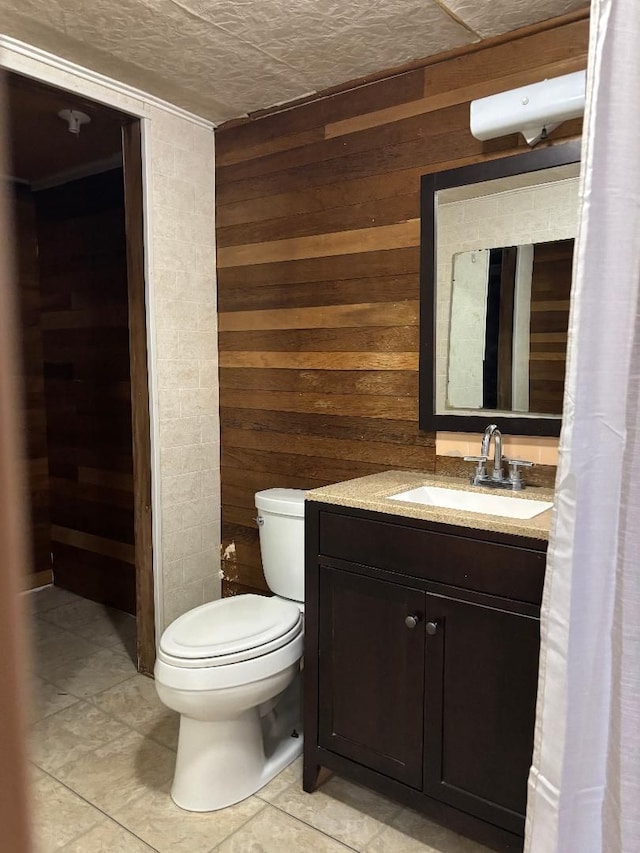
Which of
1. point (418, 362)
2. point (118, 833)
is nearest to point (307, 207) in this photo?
point (418, 362)

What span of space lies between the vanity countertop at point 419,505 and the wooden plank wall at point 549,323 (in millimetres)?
298

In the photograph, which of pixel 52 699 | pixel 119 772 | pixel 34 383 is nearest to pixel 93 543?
pixel 34 383

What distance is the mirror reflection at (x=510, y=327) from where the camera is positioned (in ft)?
6.46

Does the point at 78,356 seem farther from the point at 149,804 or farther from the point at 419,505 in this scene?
the point at 419,505

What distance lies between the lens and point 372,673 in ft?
6.06

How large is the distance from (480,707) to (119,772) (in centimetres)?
122

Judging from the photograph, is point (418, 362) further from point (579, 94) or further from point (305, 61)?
point (305, 61)

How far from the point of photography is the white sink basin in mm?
1867

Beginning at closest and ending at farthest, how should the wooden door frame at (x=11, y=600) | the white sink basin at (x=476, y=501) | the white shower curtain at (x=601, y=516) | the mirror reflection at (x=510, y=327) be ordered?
the wooden door frame at (x=11, y=600) < the white shower curtain at (x=601, y=516) < the white sink basin at (x=476, y=501) < the mirror reflection at (x=510, y=327)

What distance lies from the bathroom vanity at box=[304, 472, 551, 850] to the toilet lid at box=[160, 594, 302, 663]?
14 cm

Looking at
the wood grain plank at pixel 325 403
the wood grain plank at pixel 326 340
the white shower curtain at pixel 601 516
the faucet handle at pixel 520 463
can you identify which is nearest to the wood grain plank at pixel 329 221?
the wood grain plank at pixel 326 340

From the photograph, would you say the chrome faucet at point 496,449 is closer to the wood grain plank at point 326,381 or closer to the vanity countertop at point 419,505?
the vanity countertop at point 419,505

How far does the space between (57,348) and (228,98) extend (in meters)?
1.76

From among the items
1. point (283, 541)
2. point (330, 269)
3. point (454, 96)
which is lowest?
point (283, 541)
